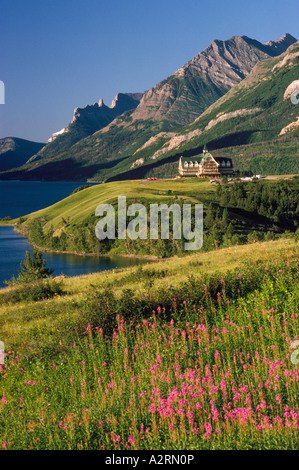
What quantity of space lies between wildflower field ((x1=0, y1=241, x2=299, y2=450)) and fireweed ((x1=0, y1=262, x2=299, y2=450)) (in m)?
0.03

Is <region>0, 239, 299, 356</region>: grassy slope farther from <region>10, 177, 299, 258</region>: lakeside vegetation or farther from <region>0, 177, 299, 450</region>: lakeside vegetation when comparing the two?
<region>10, 177, 299, 258</region>: lakeside vegetation

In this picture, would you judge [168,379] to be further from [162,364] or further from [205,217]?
[205,217]

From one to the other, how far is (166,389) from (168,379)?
1.03ft

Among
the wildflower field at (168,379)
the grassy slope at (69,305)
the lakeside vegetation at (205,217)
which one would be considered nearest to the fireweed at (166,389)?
the wildflower field at (168,379)

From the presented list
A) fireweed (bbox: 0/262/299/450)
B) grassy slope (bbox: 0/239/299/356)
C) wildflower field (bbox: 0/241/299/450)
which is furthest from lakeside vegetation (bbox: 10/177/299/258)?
fireweed (bbox: 0/262/299/450)

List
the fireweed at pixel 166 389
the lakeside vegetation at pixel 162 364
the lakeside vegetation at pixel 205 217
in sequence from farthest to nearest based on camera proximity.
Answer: the lakeside vegetation at pixel 205 217, the lakeside vegetation at pixel 162 364, the fireweed at pixel 166 389

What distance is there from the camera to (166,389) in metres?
9.37

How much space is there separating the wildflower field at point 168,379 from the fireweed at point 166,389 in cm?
3

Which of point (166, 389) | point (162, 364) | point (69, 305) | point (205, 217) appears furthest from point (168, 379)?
point (205, 217)

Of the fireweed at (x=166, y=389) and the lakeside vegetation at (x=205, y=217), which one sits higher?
the lakeside vegetation at (x=205, y=217)

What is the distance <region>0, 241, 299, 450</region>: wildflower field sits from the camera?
7703 millimetres

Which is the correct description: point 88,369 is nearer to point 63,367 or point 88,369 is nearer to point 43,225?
point 63,367

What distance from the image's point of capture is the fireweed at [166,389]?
7605 millimetres

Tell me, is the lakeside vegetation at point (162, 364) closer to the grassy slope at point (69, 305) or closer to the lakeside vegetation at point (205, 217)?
the grassy slope at point (69, 305)
